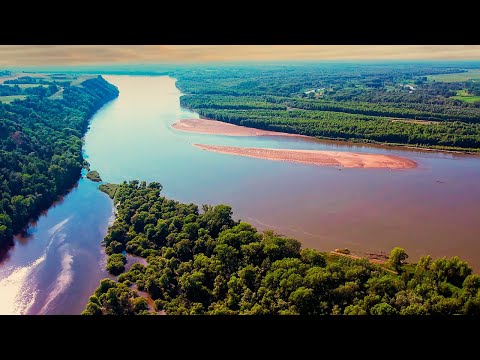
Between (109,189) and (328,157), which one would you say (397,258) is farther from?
(109,189)

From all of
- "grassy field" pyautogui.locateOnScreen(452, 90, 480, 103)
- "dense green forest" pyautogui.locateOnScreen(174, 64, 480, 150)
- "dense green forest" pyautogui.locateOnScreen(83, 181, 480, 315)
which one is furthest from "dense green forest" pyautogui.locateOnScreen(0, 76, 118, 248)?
"grassy field" pyautogui.locateOnScreen(452, 90, 480, 103)

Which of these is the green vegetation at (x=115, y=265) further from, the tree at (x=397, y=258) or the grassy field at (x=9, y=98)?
the grassy field at (x=9, y=98)

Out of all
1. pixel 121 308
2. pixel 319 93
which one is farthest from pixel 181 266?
pixel 319 93

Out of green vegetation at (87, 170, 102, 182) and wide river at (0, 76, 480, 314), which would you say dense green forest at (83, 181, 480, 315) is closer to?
wide river at (0, 76, 480, 314)

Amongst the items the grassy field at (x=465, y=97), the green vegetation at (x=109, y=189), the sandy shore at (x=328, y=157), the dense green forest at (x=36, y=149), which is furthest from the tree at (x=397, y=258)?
the grassy field at (x=465, y=97)
